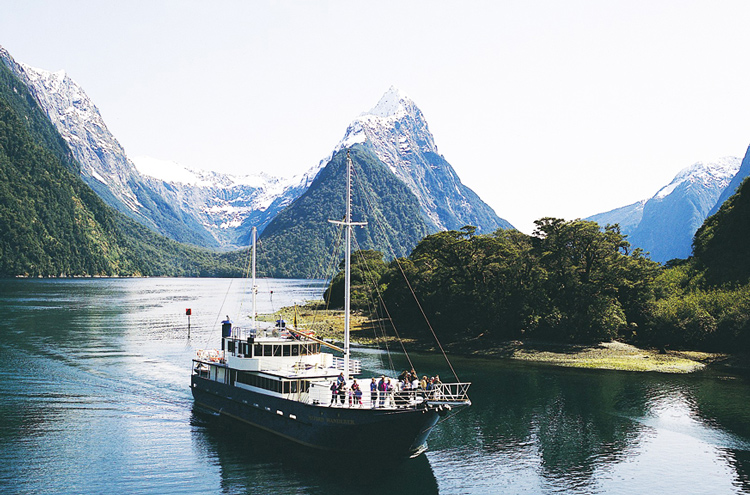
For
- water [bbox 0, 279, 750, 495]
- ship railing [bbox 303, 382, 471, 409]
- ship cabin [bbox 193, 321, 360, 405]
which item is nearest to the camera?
water [bbox 0, 279, 750, 495]

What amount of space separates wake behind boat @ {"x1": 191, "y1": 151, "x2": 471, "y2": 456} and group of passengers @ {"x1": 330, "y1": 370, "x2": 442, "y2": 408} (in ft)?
0.24

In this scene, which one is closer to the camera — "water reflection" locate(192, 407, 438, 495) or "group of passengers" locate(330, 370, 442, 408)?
"water reflection" locate(192, 407, 438, 495)

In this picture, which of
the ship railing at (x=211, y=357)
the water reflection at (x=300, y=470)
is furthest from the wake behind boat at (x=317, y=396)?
the water reflection at (x=300, y=470)

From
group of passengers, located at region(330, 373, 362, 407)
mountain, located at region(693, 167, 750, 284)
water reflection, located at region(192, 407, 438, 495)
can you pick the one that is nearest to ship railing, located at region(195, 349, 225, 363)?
water reflection, located at region(192, 407, 438, 495)

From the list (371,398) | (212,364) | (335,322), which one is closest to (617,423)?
(371,398)

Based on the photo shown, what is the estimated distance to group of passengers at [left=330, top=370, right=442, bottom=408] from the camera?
146 ft

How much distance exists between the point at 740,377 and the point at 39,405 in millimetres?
82388

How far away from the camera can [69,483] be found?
39.9 meters

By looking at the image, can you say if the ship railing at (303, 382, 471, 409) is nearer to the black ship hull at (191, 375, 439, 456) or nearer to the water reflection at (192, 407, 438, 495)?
the black ship hull at (191, 375, 439, 456)

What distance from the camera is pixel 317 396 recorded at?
47406 mm

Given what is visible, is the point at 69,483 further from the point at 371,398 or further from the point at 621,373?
the point at 621,373

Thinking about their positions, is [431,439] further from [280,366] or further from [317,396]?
[280,366]

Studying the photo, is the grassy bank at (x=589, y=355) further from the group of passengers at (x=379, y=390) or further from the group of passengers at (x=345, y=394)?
the group of passengers at (x=345, y=394)

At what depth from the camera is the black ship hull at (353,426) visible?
43156 millimetres
